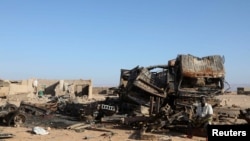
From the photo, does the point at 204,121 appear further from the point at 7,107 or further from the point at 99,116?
the point at 7,107

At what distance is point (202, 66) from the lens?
18.2 meters

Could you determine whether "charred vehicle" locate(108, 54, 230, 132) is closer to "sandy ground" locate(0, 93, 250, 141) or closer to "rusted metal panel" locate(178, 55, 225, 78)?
"rusted metal panel" locate(178, 55, 225, 78)

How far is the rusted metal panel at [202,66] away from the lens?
1777 cm

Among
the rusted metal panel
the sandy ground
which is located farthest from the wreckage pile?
the sandy ground

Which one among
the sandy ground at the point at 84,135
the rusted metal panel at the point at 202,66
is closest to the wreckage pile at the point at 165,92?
the rusted metal panel at the point at 202,66

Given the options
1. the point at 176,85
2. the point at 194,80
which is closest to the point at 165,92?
the point at 176,85

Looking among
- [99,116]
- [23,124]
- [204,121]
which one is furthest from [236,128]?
[99,116]

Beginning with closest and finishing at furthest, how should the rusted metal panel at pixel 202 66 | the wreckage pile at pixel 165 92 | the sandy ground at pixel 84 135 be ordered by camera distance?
the sandy ground at pixel 84 135 → the wreckage pile at pixel 165 92 → the rusted metal panel at pixel 202 66

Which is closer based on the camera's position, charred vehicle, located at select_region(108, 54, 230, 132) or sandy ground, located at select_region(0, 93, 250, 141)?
sandy ground, located at select_region(0, 93, 250, 141)

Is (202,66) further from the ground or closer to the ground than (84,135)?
further from the ground

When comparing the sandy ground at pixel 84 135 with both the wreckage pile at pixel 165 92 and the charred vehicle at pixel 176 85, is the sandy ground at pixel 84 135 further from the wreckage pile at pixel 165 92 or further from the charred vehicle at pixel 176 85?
the charred vehicle at pixel 176 85

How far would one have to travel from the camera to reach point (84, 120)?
17.2m

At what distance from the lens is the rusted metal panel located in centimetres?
1777

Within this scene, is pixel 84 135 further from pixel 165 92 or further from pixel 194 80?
pixel 194 80
